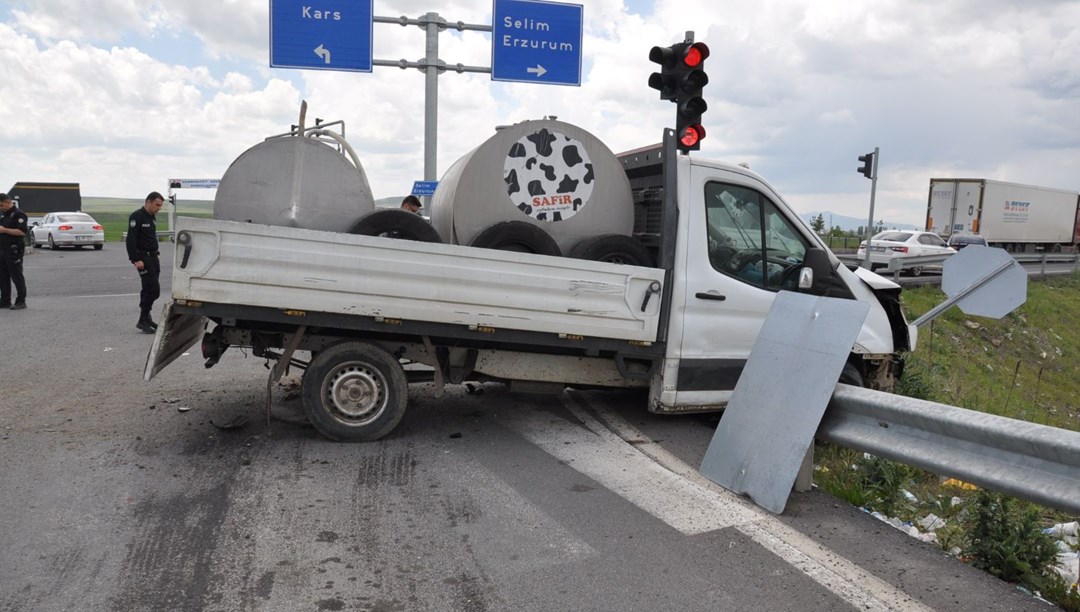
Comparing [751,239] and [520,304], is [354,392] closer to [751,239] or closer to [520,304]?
[520,304]

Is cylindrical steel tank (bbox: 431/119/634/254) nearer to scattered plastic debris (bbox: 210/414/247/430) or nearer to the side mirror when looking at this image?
the side mirror

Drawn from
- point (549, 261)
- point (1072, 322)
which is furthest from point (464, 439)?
point (1072, 322)

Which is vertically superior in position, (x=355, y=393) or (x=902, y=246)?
(x=902, y=246)

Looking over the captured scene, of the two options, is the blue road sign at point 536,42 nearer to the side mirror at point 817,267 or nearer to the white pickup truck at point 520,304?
the white pickup truck at point 520,304

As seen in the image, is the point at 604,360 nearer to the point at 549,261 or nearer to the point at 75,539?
the point at 549,261

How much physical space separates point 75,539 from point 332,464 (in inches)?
62.0

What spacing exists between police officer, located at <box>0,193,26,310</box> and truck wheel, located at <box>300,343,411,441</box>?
9.51 meters

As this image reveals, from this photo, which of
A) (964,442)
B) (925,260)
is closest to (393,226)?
(964,442)

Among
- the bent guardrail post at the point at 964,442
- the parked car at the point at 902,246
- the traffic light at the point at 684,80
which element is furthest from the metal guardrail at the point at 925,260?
the bent guardrail post at the point at 964,442

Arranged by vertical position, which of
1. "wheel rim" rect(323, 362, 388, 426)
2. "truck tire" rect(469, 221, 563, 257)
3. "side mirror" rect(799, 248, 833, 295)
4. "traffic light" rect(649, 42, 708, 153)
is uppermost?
"traffic light" rect(649, 42, 708, 153)

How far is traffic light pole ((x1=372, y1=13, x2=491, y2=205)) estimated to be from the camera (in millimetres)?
16641

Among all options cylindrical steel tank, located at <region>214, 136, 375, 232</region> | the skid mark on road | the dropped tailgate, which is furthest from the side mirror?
the dropped tailgate

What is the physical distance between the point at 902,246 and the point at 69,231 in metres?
29.1

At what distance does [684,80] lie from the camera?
7.43 meters
